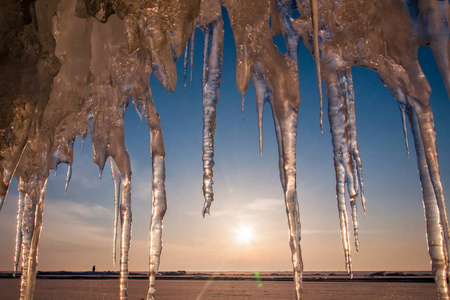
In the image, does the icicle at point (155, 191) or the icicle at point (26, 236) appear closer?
the icicle at point (155, 191)

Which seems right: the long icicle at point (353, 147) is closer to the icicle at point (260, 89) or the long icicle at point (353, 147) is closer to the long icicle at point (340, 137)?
the long icicle at point (340, 137)

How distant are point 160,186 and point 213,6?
4.20 ft

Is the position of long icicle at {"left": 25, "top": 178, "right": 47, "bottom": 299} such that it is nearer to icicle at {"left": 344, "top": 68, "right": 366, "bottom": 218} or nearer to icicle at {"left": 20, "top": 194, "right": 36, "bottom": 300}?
icicle at {"left": 20, "top": 194, "right": 36, "bottom": 300}

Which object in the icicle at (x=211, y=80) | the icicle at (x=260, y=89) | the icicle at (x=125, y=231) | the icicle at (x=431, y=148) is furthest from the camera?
the icicle at (x=125, y=231)

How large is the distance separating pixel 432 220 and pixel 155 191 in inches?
67.1

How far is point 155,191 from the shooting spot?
7.97 ft

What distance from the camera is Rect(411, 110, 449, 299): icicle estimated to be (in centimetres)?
142

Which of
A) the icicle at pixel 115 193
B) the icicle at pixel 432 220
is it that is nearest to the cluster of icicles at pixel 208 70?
the icicle at pixel 432 220

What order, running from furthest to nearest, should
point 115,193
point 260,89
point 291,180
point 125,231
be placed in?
point 115,193
point 125,231
point 260,89
point 291,180

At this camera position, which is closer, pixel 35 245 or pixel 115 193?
pixel 35 245

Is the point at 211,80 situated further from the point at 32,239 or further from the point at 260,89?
the point at 32,239

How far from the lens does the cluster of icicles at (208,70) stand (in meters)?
1.43

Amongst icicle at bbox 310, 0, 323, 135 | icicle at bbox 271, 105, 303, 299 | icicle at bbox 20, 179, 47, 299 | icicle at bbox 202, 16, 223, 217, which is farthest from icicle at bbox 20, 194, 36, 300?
icicle at bbox 310, 0, 323, 135

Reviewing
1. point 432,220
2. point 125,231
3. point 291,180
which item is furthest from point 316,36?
point 125,231
